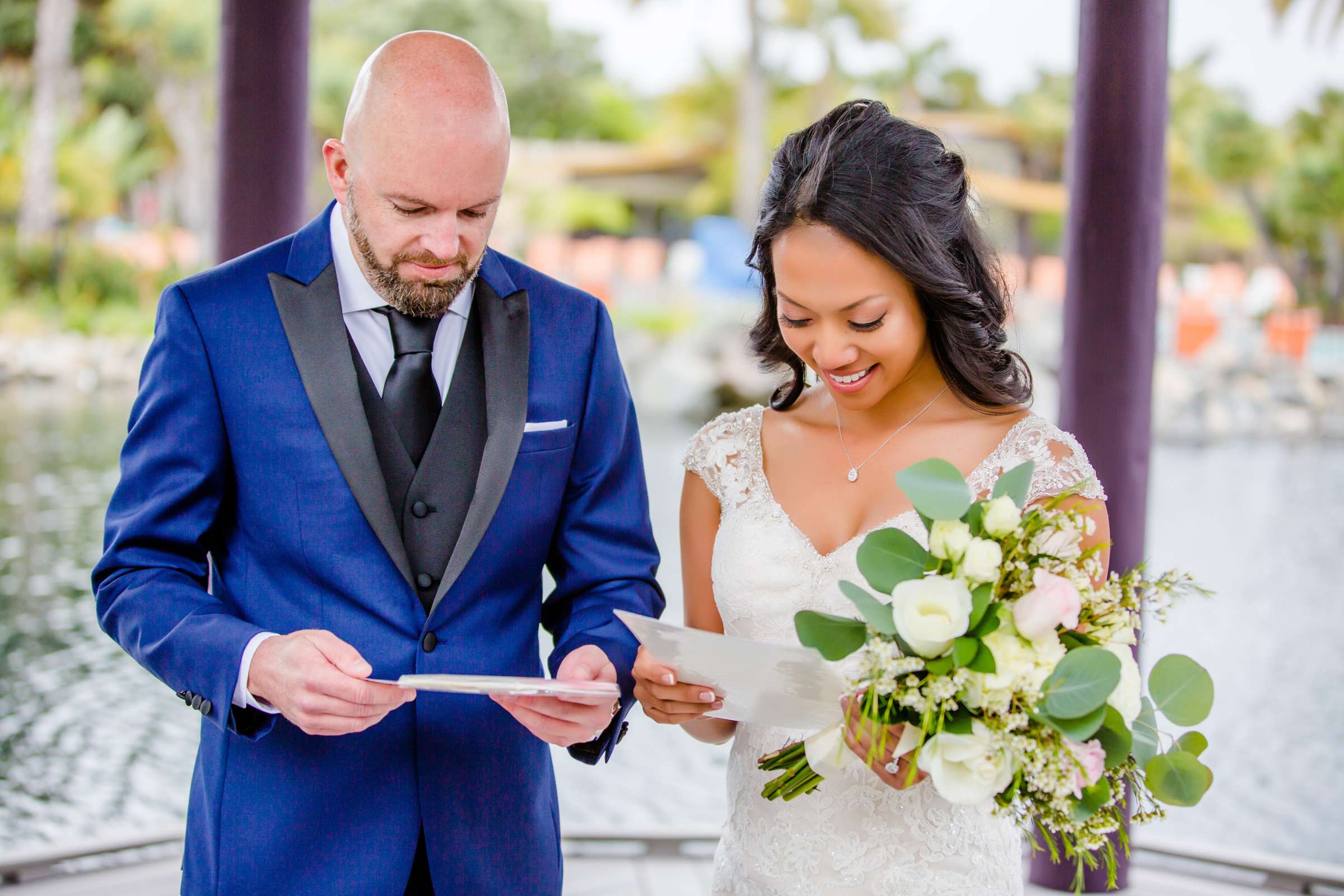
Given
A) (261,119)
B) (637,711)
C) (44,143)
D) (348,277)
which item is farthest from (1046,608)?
(44,143)

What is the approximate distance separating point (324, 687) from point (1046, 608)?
0.86 metres

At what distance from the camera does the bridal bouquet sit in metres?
1.42

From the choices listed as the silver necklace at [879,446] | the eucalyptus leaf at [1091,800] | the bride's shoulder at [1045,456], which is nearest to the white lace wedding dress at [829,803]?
A: the bride's shoulder at [1045,456]

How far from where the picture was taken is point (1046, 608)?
1.41 m

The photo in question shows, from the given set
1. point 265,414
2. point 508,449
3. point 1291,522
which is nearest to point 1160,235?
point 508,449

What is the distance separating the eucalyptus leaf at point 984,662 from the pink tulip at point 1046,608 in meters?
0.05

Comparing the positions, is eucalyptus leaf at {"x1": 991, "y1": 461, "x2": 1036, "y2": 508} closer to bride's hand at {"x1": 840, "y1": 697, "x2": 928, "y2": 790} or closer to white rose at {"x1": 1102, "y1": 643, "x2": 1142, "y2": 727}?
white rose at {"x1": 1102, "y1": 643, "x2": 1142, "y2": 727}

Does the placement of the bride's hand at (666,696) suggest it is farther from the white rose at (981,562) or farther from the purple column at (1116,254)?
the purple column at (1116,254)

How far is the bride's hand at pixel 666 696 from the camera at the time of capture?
1.77 meters

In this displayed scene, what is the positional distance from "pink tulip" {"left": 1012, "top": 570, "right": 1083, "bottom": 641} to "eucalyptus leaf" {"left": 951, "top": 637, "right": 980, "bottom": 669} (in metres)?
0.06

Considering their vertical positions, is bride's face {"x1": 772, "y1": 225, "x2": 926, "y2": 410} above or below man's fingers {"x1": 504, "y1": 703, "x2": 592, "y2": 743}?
above

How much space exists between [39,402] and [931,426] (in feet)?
52.5

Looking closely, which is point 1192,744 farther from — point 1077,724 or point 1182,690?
point 1077,724

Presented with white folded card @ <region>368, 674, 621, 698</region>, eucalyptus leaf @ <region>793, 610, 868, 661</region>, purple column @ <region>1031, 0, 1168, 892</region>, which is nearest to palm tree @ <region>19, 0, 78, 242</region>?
purple column @ <region>1031, 0, 1168, 892</region>
